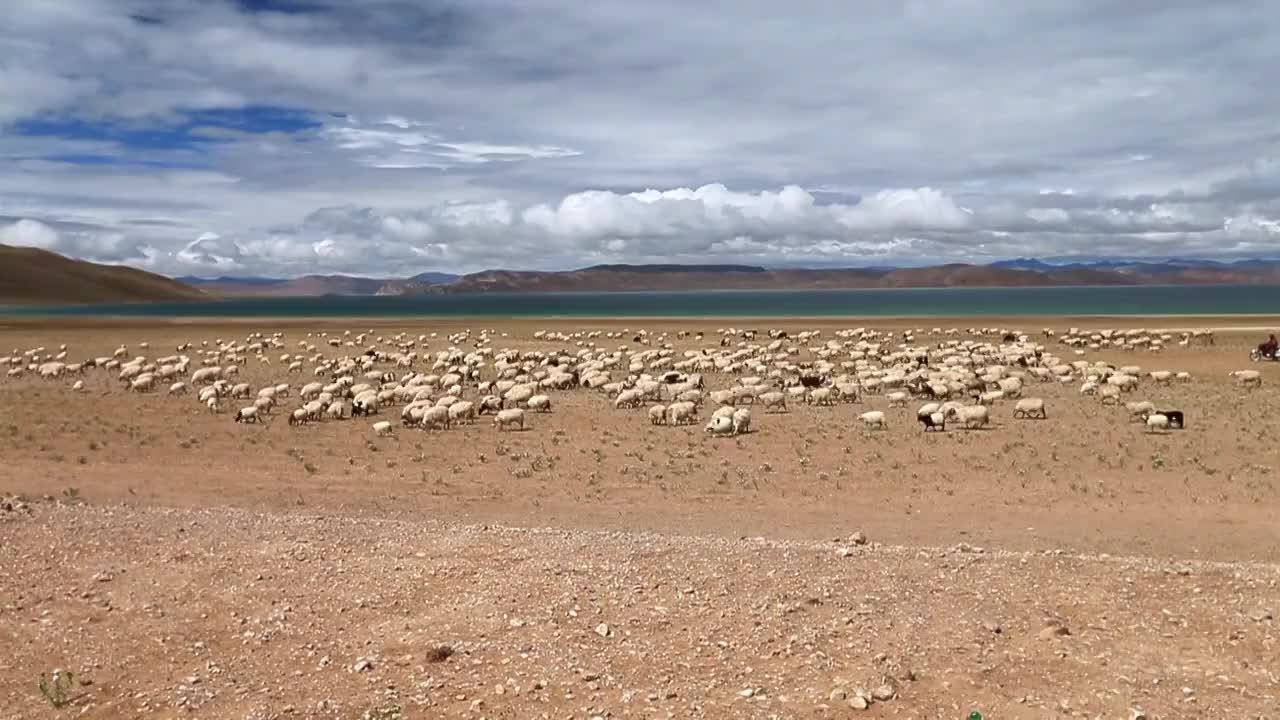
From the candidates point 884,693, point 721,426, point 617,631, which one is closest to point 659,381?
point 721,426

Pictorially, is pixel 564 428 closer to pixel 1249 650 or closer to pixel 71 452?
pixel 71 452

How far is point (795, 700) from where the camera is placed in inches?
287

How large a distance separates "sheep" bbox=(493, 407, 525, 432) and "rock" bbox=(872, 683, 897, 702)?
18084 mm

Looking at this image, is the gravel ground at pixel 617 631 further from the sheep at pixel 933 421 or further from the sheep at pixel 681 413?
the sheep at pixel 681 413

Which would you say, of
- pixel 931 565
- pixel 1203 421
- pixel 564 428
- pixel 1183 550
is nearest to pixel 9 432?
pixel 564 428

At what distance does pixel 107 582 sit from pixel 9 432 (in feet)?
58.3

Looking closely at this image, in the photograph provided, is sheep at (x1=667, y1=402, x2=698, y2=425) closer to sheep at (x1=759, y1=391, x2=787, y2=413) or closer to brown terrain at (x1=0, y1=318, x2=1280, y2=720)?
sheep at (x1=759, y1=391, x2=787, y2=413)

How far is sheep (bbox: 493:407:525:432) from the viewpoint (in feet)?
81.3

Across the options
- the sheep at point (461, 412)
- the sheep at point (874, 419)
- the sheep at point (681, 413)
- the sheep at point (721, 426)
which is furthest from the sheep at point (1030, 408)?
the sheep at point (461, 412)

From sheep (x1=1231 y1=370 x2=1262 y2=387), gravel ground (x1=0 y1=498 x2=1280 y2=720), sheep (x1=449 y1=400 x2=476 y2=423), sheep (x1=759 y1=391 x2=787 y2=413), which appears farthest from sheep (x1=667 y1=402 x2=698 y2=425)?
sheep (x1=1231 y1=370 x2=1262 y2=387)

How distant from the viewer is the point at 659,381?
31109 millimetres

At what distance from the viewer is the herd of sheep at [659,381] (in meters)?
25.5

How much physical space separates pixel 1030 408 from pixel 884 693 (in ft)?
65.4

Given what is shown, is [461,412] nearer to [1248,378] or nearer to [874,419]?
[874,419]
